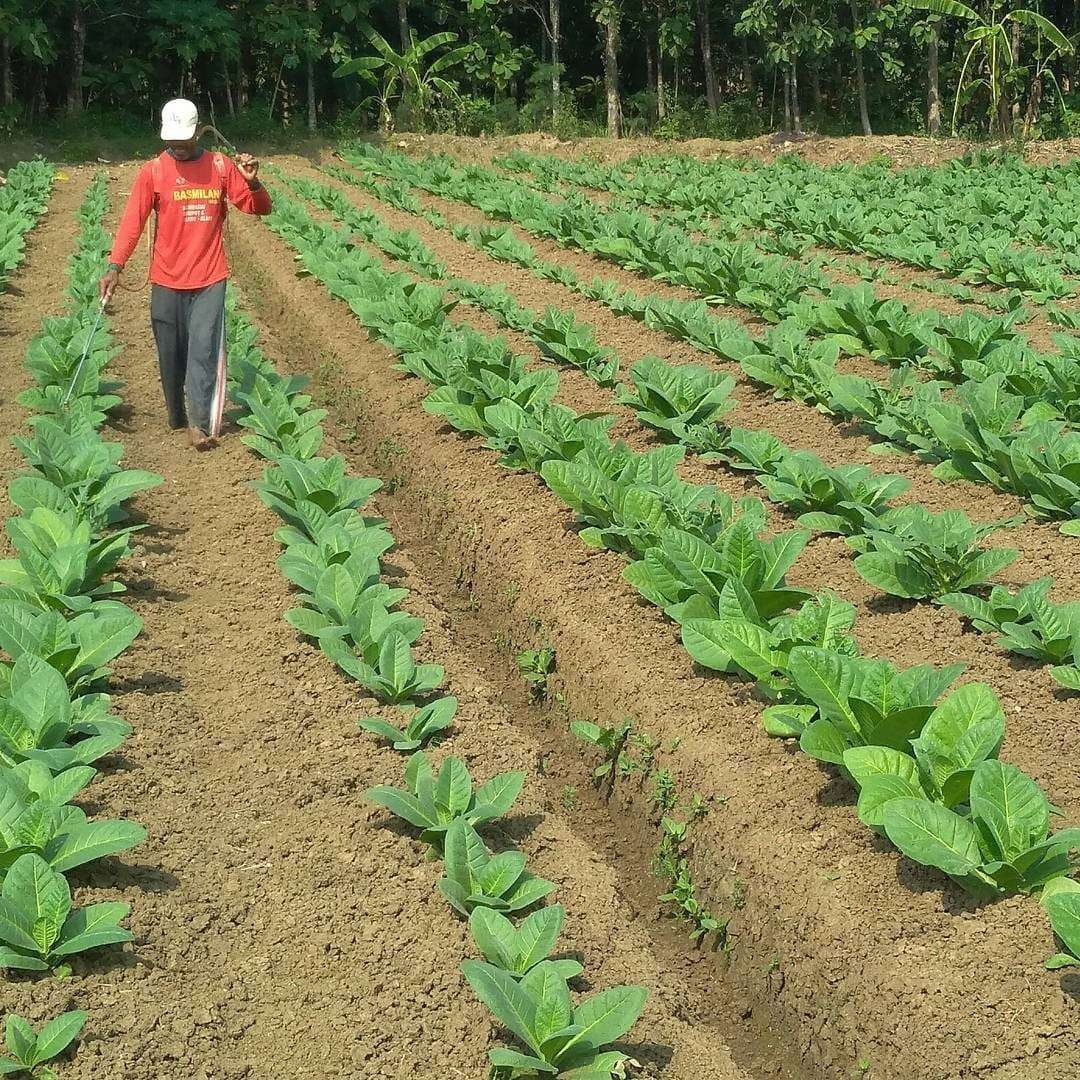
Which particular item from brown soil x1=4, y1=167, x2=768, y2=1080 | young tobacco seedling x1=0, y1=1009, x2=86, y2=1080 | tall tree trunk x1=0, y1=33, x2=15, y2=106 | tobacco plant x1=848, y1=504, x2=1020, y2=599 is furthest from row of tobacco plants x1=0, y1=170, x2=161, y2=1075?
tall tree trunk x1=0, y1=33, x2=15, y2=106

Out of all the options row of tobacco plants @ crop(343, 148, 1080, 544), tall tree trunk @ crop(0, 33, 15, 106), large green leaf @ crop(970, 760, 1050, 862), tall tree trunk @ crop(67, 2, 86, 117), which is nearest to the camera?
large green leaf @ crop(970, 760, 1050, 862)

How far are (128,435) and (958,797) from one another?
19.7 feet

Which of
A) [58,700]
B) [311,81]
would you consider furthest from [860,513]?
[311,81]

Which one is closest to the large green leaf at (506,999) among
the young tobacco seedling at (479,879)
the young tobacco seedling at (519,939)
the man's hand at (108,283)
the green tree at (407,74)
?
the young tobacco seedling at (519,939)

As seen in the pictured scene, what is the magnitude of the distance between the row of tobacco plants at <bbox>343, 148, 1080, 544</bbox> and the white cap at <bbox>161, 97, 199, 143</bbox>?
145 inches

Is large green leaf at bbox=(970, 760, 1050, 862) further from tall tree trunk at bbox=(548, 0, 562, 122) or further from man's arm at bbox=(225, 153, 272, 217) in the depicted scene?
tall tree trunk at bbox=(548, 0, 562, 122)

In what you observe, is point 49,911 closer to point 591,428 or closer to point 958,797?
point 958,797

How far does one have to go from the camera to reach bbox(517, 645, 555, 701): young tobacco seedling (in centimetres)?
557

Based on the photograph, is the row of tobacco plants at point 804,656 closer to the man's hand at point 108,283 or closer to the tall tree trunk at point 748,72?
the man's hand at point 108,283

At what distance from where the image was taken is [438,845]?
12.7 ft

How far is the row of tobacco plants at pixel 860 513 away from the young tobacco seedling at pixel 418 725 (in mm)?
922

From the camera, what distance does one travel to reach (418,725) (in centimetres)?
431

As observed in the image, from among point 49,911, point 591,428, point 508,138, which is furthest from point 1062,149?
point 49,911

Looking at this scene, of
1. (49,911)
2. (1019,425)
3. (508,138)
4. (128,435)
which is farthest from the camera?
(508,138)
